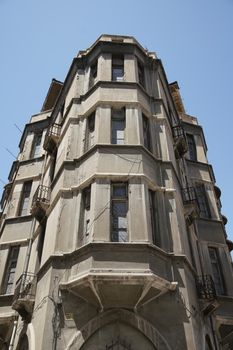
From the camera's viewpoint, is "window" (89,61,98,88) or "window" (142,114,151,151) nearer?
"window" (142,114,151,151)

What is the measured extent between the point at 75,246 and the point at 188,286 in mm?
4455

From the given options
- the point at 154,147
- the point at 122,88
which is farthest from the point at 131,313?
the point at 122,88

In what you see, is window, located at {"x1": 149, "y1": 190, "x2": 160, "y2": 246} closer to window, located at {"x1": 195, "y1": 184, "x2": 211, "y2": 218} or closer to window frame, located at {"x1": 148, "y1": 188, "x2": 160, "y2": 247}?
window frame, located at {"x1": 148, "y1": 188, "x2": 160, "y2": 247}

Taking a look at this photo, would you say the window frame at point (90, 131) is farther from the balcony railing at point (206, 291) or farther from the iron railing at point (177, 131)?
the balcony railing at point (206, 291)

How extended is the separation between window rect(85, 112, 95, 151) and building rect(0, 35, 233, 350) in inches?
2.6

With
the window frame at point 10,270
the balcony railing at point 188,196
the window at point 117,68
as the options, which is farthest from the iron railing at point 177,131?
the window frame at point 10,270

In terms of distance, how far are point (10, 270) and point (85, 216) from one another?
7.35 metres

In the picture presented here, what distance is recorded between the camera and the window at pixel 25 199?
2226 centimetres

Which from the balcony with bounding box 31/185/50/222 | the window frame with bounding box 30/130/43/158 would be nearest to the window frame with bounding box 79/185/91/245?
the balcony with bounding box 31/185/50/222

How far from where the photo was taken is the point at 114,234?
43.8 ft

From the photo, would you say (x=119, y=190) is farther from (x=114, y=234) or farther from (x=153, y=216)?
(x=114, y=234)

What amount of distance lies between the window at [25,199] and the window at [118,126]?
342 inches

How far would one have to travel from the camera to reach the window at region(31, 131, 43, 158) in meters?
25.5

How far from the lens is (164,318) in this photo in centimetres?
1202
